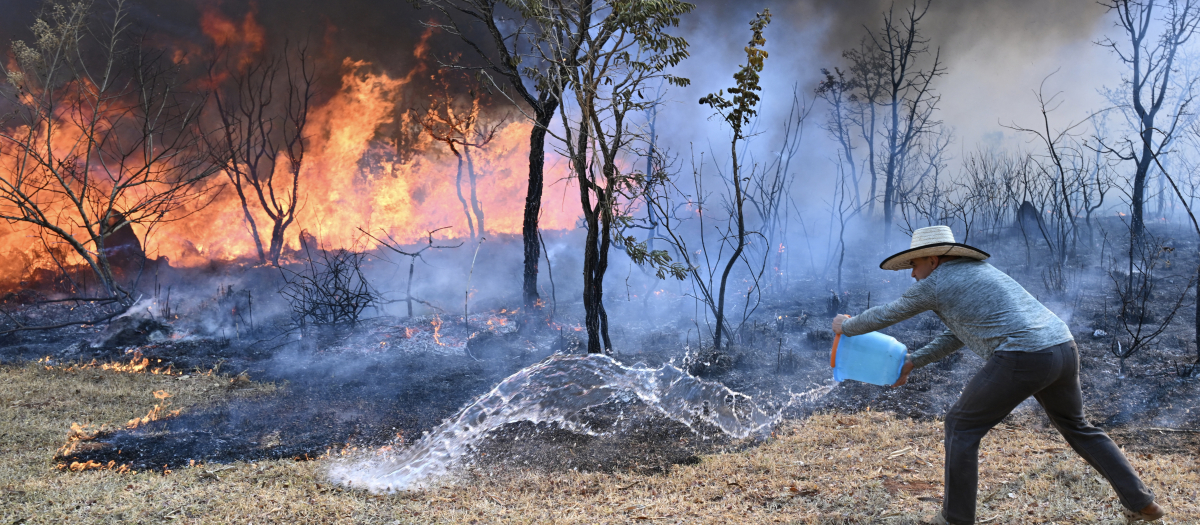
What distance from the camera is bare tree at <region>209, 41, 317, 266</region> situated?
1246 centimetres

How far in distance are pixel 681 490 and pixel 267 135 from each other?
40.4 ft

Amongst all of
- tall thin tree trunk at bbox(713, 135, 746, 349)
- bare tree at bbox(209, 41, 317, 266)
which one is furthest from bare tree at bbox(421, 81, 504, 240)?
tall thin tree trunk at bbox(713, 135, 746, 349)

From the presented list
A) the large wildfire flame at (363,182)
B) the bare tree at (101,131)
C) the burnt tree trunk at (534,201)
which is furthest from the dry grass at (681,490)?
the large wildfire flame at (363,182)

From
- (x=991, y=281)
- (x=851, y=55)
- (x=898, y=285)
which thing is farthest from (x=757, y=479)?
(x=851, y=55)

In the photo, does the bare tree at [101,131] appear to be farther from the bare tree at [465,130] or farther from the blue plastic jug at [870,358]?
the blue plastic jug at [870,358]

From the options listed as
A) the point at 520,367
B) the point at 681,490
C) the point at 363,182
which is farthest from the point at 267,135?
the point at 681,490

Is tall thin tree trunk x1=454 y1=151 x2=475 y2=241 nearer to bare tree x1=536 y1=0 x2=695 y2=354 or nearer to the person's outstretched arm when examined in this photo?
bare tree x1=536 y1=0 x2=695 y2=354

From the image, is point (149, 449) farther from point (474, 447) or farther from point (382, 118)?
point (382, 118)

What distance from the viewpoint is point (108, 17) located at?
1139 centimetres

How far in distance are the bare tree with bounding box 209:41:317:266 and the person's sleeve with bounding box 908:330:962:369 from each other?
12.6 metres

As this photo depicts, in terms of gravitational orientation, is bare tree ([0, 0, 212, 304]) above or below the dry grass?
above

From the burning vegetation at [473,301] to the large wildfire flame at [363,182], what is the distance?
0.07 metres

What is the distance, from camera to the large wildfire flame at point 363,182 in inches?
484

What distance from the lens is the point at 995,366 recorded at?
2908 millimetres
